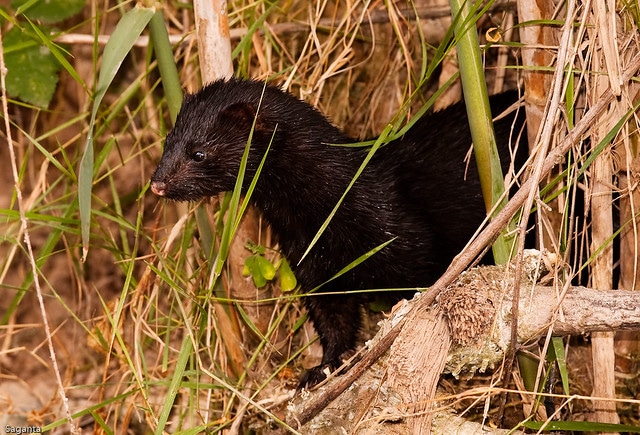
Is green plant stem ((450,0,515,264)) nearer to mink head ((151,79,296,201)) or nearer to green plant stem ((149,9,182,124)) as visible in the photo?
mink head ((151,79,296,201))

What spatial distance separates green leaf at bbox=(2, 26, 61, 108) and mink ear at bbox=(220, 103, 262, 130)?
39.1 inches

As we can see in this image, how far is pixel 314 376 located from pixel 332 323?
171mm

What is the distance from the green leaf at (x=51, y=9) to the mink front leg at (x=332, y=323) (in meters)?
1.33

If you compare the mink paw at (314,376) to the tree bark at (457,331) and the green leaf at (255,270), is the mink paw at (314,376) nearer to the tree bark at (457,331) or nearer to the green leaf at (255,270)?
the green leaf at (255,270)

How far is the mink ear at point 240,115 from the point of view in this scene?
90.7 inches

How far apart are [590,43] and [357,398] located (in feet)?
3.35

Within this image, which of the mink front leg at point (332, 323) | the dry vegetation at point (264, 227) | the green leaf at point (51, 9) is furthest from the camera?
the green leaf at point (51, 9)

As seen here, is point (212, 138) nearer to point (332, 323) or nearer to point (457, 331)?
point (332, 323)

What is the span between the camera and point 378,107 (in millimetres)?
3121

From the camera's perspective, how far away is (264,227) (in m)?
2.85

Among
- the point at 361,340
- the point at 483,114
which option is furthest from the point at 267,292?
the point at 483,114

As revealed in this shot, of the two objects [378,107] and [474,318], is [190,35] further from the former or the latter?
[474,318]

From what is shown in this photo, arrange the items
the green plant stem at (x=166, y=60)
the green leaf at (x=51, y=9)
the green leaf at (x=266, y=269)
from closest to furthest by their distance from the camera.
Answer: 1. the green plant stem at (x=166, y=60)
2. the green leaf at (x=266, y=269)
3. the green leaf at (x=51, y=9)

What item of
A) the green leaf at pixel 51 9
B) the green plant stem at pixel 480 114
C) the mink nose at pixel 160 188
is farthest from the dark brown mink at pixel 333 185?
the green leaf at pixel 51 9
